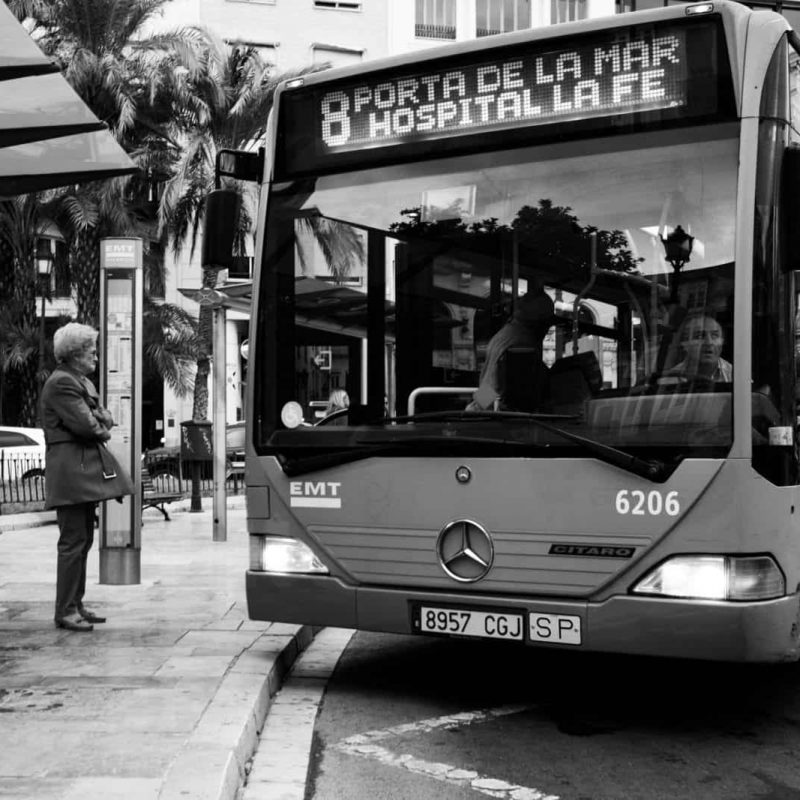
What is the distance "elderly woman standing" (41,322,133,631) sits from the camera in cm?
747

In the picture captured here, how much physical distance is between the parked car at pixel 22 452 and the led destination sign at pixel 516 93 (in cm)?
1581

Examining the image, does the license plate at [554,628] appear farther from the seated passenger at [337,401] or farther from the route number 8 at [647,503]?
the seated passenger at [337,401]

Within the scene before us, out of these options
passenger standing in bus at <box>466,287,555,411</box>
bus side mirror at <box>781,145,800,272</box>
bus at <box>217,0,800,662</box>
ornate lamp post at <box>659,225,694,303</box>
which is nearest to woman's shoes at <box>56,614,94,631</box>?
bus at <box>217,0,800,662</box>

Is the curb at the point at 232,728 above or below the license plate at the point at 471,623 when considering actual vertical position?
below

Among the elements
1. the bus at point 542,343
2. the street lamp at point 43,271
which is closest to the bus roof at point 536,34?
the bus at point 542,343

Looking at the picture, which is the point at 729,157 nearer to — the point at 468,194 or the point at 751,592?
the point at 468,194

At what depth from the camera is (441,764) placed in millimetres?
5059

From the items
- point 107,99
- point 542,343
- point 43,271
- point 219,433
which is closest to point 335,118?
point 542,343

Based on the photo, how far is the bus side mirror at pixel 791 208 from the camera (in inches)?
205

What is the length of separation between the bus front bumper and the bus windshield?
63cm

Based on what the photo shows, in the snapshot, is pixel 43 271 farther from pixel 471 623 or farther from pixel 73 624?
pixel 471 623

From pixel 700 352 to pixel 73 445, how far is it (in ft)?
13.0

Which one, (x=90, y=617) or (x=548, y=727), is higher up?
(x=90, y=617)

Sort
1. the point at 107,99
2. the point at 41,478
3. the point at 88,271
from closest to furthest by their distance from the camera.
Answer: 1. the point at 41,478
2. the point at 107,99
3. the point at 88,271
